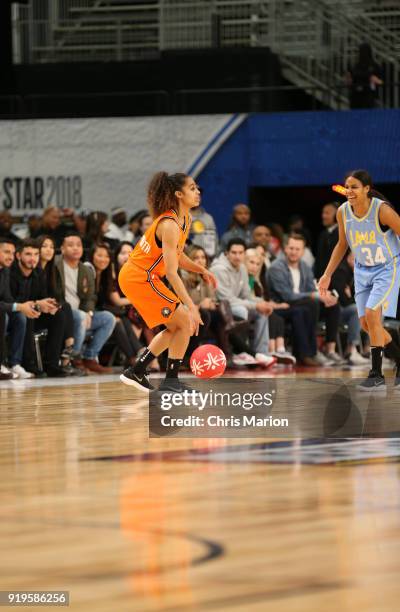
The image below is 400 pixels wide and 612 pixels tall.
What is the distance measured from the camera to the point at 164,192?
9.66 metres

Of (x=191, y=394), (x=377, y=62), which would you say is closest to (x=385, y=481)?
(x=191, y=394)

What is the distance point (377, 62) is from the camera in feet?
68.5

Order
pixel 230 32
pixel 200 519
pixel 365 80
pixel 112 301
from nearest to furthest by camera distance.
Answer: pixel 200 519
pixel 112 301
pixel 365 80
pixel 230 32

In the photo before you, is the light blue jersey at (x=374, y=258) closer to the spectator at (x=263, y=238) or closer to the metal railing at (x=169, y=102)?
the spectator at (x=263, y=238)

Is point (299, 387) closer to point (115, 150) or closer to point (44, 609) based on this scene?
point (44, 609)

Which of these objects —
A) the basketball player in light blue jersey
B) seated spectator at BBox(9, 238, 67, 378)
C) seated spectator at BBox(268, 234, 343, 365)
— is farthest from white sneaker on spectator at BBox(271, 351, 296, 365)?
the basketball player in light blue jersey

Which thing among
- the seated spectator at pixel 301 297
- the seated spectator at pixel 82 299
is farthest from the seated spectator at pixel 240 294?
the seated spectator at pixel 82 299

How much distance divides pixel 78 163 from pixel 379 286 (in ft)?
35.7

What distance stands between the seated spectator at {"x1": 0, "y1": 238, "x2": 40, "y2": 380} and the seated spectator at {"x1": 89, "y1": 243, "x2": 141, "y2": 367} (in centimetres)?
131

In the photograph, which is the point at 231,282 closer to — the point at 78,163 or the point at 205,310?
the point at 205,310

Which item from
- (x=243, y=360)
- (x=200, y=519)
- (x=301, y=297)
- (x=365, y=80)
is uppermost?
(x=365, y=80)

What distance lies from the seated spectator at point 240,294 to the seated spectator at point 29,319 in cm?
230

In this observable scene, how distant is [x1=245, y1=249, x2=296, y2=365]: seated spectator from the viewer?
1546cm

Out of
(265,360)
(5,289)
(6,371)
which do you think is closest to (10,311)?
(5,289)
